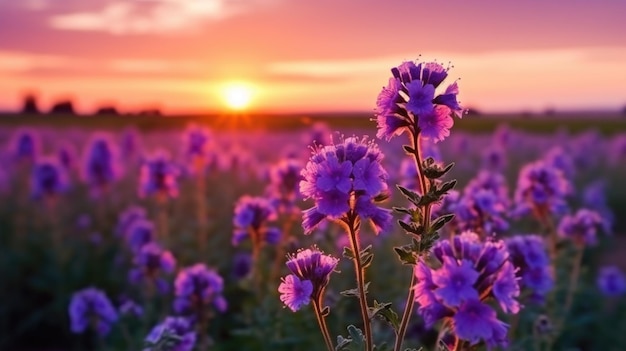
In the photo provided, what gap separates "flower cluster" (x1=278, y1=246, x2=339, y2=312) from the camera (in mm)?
2447

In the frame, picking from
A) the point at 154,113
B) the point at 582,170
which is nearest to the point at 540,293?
the point at 582,170

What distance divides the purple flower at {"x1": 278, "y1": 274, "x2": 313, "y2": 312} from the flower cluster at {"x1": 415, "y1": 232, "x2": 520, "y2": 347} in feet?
1.27

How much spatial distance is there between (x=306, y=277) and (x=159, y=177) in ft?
16.3

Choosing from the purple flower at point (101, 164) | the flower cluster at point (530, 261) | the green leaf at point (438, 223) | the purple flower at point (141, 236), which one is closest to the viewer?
the green leaf at point (438, 223)

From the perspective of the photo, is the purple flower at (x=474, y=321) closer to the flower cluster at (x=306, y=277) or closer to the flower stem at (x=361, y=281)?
the flower stem at (x=361, y=281)

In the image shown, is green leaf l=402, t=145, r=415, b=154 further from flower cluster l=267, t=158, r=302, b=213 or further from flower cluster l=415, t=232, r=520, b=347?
flower cluster l=267, t=158, r=302, b=213

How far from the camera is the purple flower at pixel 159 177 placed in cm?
723

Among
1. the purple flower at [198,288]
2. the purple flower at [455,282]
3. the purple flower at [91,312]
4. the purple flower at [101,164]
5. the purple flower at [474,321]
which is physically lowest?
the purple flower at [91,312]

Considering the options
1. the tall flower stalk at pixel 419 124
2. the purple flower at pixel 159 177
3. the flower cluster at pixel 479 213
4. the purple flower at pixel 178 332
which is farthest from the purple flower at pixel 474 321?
the purple flower at pixel 159 177

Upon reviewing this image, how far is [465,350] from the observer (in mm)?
2324

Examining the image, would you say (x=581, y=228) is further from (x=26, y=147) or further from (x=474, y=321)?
(x=26, y=147)

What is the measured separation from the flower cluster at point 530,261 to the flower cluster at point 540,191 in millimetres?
1119

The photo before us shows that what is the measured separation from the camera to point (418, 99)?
7.47 feet

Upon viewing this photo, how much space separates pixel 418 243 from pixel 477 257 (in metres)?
0.18
